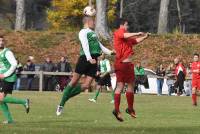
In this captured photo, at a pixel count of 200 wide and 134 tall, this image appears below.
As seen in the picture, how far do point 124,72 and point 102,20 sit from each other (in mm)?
33068

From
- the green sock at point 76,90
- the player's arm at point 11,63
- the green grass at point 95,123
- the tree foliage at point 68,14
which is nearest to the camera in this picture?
the green grass at point 95,123

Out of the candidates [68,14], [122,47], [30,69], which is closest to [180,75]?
[30,69]

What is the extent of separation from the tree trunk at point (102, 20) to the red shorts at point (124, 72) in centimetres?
3282

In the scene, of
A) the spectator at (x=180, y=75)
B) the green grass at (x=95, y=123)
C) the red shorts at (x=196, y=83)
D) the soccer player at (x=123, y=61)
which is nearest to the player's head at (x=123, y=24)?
the soccer player at (x=123, y=61)

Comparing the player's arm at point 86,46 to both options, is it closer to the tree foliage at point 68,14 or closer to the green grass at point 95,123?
the green grass at point 95,123

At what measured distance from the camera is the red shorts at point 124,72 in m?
17.1

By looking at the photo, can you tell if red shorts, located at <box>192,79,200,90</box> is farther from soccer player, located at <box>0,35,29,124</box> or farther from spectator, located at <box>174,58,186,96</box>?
soccer player, located at <box>0,35,29,124</box>

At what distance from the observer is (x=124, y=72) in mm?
17062

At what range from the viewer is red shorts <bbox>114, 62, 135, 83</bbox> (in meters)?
17.1

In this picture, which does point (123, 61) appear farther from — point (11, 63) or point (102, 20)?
point (102, 20)

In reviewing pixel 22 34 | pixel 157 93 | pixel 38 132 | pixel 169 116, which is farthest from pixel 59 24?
Answer: pixel 38 132

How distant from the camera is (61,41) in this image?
52094 mm

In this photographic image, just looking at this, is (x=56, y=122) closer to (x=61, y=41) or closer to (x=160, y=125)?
(x=160, y=125)

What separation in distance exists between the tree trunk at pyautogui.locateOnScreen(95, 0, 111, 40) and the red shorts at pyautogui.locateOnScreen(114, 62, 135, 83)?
108 feet
